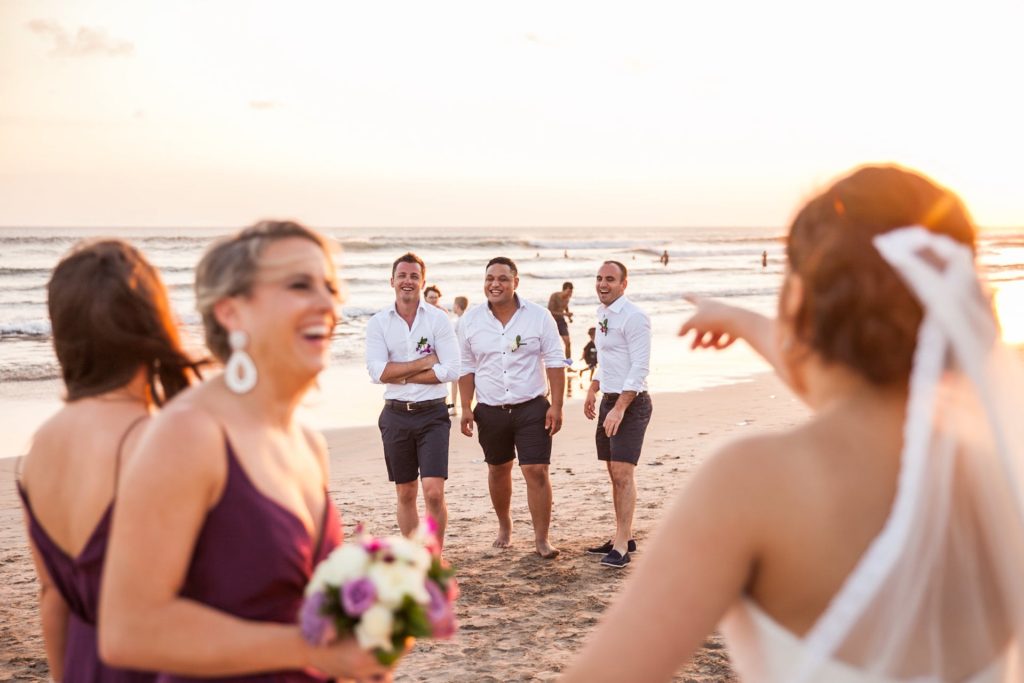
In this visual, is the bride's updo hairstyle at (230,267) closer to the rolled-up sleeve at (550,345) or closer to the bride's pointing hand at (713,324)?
the bride's pointing hand at (713,324)

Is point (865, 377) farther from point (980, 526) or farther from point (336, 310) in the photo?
point (336, 310)

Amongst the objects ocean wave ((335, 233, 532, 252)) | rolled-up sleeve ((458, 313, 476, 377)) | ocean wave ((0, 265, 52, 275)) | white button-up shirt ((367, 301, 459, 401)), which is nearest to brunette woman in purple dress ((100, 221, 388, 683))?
white button-up shirt ((367, 301, 459, 401))

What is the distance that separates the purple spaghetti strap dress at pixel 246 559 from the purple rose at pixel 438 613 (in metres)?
0.33

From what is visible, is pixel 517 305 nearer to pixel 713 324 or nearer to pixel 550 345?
pixel 550 345

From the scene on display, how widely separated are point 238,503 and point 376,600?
15.3 inches

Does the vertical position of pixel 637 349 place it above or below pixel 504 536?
above

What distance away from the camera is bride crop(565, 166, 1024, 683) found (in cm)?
156

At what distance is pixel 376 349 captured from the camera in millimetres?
8125

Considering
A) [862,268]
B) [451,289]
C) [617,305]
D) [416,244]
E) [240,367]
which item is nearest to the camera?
[862,268]

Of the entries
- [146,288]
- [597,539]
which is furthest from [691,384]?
[146,288]

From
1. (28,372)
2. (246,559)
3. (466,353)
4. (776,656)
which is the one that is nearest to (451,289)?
(28,372)

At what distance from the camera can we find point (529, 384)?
27.6ft

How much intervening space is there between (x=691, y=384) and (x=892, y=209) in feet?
53.7

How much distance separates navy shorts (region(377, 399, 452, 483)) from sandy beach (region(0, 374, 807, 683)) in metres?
0.93
